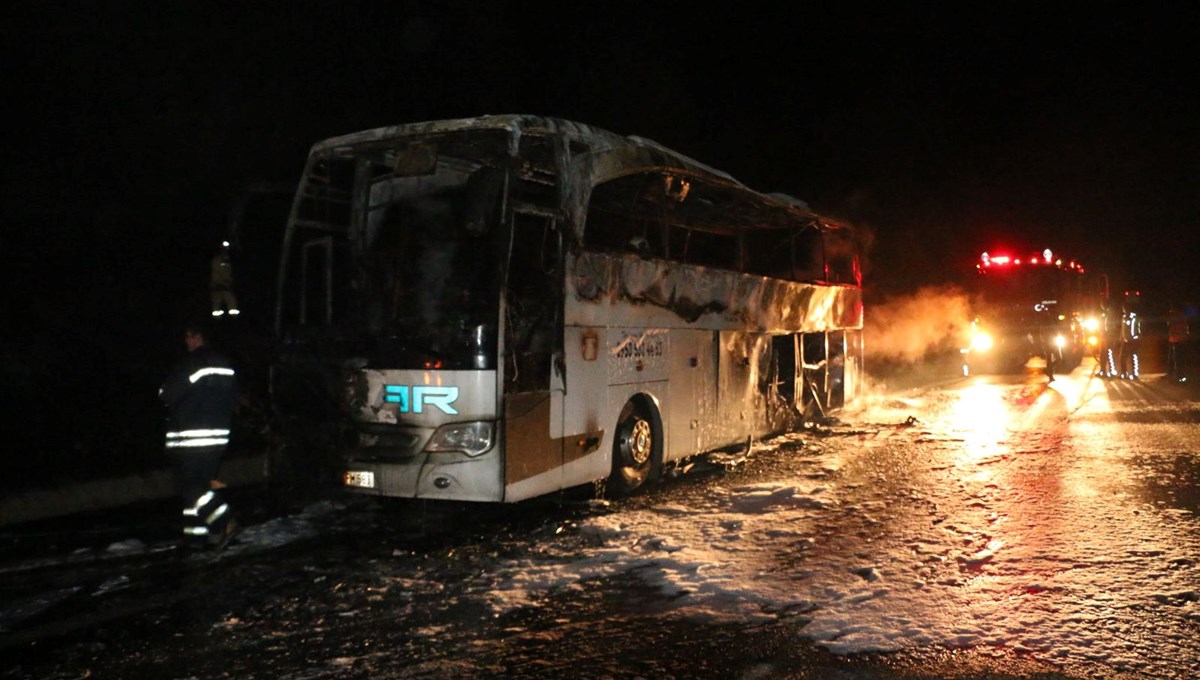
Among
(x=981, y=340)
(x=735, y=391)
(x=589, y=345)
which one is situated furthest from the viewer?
(x=981, y=340)

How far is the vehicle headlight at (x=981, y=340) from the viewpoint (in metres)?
25.4

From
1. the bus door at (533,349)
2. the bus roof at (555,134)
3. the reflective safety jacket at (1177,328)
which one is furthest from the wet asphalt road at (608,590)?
the reflective safety jacket at (1177,328)

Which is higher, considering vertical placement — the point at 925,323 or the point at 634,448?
the point at 925,323

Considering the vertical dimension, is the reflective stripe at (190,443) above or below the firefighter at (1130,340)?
below

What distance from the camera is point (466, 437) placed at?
23.4ft

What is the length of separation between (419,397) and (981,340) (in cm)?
2178

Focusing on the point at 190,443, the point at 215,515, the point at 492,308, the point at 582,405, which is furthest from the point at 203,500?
the point at 582,405

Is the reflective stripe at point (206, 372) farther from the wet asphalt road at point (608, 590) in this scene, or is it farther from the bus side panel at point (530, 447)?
the bus side panel at point (530, 447)

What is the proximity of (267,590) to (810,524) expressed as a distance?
14.1ft

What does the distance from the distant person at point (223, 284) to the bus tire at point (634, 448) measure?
381 centimetres

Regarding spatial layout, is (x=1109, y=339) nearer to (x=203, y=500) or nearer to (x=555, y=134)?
(x=555, y=134)

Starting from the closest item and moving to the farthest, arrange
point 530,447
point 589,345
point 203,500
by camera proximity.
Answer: point 203,500
point 530,447
point 589,345

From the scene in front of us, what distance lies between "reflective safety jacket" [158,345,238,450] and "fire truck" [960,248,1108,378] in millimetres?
22493

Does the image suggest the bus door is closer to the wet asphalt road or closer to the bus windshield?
the bus windshield
